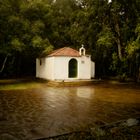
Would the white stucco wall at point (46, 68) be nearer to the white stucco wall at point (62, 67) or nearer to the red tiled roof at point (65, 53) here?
the white stucco wall at point (62, 67)

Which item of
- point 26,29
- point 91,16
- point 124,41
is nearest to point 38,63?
point 26,29

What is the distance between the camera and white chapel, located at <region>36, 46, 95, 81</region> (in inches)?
896

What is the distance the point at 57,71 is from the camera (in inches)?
897

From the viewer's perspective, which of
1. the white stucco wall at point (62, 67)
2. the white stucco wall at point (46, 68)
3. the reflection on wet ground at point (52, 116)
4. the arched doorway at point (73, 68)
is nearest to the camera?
the reflection on wet ground at point (52, 116)

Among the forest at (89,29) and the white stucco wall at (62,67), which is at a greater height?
the forest at (89,29)

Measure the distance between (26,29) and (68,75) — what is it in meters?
6.76

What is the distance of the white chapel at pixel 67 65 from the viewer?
2277 centimetres

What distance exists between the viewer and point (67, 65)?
75.6 feet

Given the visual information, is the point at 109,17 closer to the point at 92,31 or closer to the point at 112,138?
the point at 92,31

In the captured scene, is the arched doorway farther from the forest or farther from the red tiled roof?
the forest

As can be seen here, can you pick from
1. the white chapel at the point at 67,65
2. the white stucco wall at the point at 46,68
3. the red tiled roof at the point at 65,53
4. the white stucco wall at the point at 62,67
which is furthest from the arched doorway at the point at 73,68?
the white stucco wall at the point at 46,68

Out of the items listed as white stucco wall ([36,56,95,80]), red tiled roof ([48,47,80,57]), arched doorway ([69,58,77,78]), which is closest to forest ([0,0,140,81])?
white stucco wall ([36,56,95,80])

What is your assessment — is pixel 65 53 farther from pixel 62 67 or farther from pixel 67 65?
pixel 62 67

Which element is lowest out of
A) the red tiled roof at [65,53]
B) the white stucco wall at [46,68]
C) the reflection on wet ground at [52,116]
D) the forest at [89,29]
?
the reflection on wet ground at [52,116]
